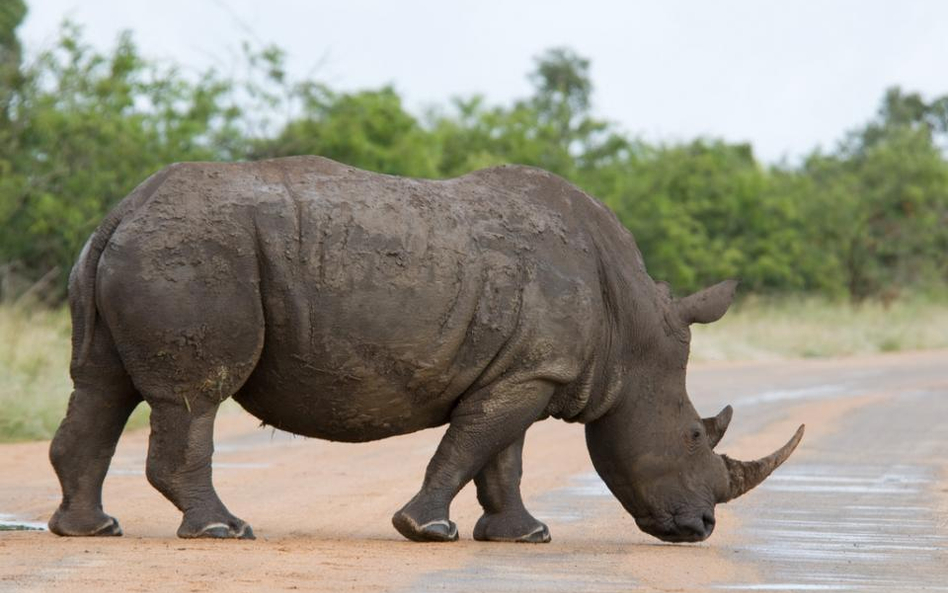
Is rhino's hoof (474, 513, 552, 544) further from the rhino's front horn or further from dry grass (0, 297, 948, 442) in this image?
dry grass (0, 297, 948, 442)

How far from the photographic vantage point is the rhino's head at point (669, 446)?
30.0 ft

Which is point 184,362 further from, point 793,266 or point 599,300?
point 793,266

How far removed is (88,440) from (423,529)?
1.61m

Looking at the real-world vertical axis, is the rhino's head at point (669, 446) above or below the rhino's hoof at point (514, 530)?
above

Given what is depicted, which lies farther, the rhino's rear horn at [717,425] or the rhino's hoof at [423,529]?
the rhino's rear horn at [717,425]

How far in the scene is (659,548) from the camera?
889 cm

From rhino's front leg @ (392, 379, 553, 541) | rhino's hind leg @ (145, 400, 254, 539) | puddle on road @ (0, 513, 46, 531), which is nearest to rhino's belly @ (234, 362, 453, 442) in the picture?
rhino's front leg @ (392, 379, 553, 541)

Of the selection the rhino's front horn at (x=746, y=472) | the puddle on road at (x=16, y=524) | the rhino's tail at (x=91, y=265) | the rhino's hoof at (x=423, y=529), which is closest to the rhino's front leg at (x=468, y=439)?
the rhino's hoof at (x=423, y=529)

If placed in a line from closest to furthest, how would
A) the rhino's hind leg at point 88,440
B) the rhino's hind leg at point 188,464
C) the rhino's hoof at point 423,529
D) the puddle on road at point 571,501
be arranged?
the rhino's hind leg at point 188,464 < the rhino's hoof at point 423,529 < the rhino's hind leg at point 88,440 < the puddle on road at point 571,501

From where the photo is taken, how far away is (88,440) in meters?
8.75

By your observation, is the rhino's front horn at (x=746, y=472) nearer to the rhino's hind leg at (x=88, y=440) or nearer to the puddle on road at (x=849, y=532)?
the puddle on road at (x=849, y=532)

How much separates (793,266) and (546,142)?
6770 mm

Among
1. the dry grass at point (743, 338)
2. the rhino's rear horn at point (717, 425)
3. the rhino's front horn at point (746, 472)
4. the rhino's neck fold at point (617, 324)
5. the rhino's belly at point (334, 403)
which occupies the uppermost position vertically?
the dry grass at point (743, 338)

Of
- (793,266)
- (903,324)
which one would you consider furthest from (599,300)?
(793,266)
